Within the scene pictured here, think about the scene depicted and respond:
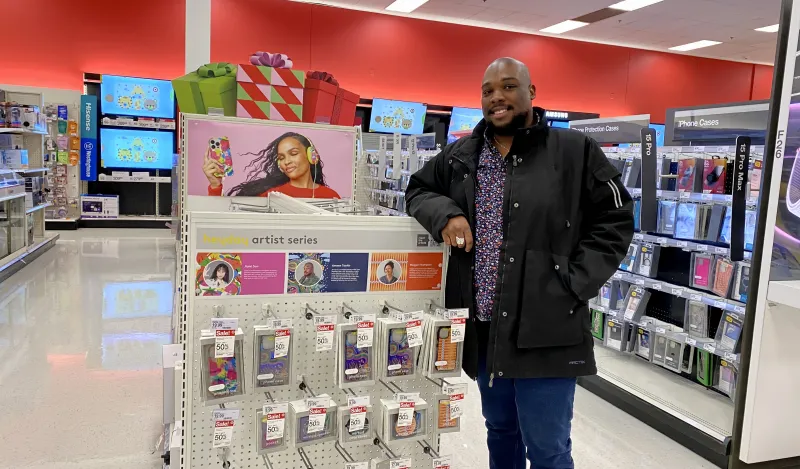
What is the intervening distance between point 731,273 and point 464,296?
2.67 meters

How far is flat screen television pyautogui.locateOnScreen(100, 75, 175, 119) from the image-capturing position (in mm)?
10594

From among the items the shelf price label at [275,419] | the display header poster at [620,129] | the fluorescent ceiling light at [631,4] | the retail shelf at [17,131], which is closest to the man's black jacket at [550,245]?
the shelf price label at [275,419]

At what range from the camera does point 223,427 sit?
173 cm

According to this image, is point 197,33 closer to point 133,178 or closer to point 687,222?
point 687,222

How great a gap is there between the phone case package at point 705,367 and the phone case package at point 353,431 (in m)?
3.14

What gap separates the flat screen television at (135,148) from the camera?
10.9 m

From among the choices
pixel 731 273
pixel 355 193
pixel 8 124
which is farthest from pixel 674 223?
pixel 8 124

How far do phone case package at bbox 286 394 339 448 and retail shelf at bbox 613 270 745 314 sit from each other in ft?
9.70

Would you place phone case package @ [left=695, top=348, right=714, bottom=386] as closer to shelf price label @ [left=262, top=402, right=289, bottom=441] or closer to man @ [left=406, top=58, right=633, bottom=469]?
man @ [left=406, top=58, right=633, bottom=469]

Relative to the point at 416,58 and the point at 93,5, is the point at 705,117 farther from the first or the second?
the point at 93,5

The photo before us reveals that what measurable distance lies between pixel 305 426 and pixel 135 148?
1054 centimetres

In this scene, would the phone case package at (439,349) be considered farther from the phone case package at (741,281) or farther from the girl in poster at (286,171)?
the phone case package at (741,281)

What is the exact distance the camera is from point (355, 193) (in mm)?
3361

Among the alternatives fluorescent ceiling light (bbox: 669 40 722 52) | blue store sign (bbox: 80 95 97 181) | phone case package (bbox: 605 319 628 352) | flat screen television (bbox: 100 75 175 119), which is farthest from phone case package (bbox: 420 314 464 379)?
fluorescent ceiling light (bbox: 669 40 722 52)
